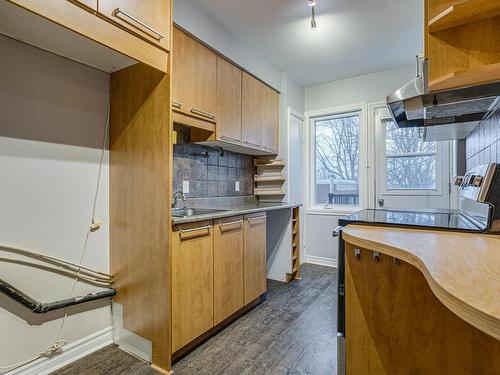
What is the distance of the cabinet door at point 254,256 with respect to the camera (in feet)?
7.54

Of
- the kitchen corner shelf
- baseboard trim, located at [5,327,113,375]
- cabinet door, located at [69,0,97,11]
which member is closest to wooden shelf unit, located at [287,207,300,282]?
the kitchen corner shelf

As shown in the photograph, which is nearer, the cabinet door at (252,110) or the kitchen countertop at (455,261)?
the kitchen countertop at (455,261)

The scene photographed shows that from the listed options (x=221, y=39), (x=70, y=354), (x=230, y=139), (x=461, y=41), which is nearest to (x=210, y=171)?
(x=230, y=139)

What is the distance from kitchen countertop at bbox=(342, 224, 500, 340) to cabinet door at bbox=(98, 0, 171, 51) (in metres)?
1.44

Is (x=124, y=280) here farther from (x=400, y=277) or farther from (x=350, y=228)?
(x=400, y=277)

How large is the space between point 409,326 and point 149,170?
1.57m

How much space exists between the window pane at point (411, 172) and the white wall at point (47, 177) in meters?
3.10

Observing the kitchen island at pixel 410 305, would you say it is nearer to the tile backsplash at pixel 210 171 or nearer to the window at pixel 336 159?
the tile backsplash at pixel 210 171

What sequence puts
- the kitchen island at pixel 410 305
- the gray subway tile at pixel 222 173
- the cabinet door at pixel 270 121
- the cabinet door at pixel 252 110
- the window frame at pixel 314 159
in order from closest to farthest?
the kitchen island at pixel 410 305
the cabinet door at pixel 252 110
the gray subway tile at pixel 222 173
the cabinet door at pixel 270 121
the window frame at pixel 314 159

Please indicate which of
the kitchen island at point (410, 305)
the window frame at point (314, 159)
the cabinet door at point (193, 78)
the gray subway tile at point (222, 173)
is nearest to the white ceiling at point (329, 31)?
the cabinet door at point (193, 78)

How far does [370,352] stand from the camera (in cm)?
134

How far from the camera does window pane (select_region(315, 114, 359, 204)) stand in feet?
11.9

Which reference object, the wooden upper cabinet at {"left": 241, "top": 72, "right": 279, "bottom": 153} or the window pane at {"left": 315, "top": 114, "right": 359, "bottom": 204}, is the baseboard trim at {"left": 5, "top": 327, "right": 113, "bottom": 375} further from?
the window pane at {"left": 315, "top": 114, "right": 359, "bottom": 204}

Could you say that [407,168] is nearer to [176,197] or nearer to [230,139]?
[230,139]
